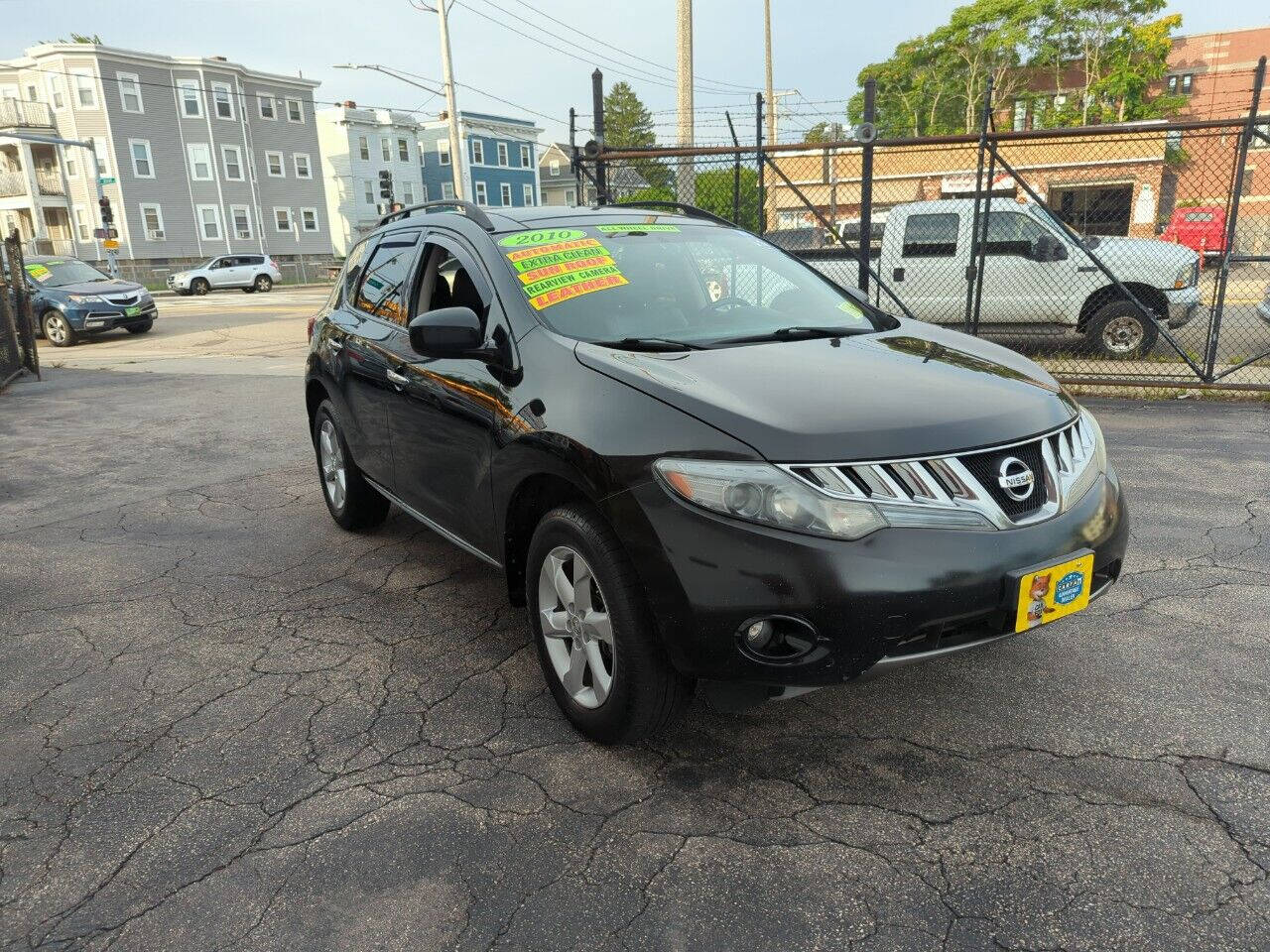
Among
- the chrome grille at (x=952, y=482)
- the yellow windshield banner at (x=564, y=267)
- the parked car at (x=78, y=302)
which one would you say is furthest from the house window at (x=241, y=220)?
the chrome grille at (x=952, y=482)

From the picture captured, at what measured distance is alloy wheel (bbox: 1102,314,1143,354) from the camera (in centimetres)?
1006

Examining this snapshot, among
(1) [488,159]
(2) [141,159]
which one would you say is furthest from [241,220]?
(1) [488,159]

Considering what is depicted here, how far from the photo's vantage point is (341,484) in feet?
17.0

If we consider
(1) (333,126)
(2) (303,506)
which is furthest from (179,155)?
(2) (303,506)

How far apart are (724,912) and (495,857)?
2.10 ft

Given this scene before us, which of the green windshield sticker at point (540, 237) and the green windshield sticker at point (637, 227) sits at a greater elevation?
the green windshield sticker at point (637, 227)

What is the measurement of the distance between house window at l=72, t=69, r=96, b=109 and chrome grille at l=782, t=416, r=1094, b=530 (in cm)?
5030

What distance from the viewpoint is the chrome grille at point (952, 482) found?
242 centimetres

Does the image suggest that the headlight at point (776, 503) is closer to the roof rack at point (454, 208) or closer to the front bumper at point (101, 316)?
the roof rack at point (454, 208)

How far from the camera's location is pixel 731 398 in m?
2.65

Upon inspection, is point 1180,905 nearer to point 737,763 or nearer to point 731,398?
point 737,763

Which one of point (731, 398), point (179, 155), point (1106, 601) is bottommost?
point (1106, 601)

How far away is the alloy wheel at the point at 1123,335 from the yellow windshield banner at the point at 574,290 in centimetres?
852

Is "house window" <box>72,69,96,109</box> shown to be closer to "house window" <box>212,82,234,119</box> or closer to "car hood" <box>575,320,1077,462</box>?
"house window" <box>212,82,234,119</box>
